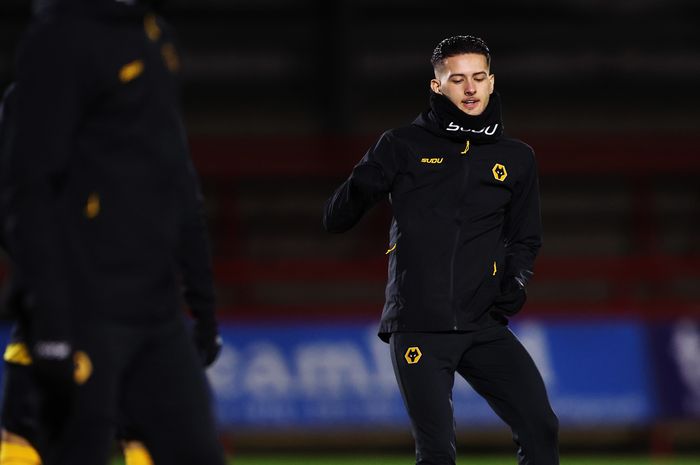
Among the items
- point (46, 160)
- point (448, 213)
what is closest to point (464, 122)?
point (448, 213)

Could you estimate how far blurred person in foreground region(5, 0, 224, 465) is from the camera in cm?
314

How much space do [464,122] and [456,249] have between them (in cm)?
50

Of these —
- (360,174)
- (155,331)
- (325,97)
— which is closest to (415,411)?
(360,174)

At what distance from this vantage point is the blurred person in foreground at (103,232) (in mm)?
3141

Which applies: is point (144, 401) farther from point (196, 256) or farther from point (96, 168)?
point (96, 168)

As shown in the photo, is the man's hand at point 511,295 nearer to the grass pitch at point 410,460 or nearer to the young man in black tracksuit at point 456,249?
the young man in black tracksuit at point 456,249

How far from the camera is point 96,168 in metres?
3.27

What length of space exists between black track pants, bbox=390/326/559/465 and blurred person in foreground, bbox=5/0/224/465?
1.47m

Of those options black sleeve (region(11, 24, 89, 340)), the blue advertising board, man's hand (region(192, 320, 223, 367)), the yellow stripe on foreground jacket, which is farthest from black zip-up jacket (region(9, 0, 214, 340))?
the blue advertising board

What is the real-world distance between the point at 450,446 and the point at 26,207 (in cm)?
219

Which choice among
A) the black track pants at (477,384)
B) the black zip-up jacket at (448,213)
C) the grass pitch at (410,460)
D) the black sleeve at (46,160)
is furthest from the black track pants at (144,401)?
the grass pitch at (410,460)

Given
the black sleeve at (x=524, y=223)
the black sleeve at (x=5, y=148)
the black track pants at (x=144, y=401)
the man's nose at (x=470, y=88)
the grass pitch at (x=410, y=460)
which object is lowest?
the grass pitch at (x=410, y=460)

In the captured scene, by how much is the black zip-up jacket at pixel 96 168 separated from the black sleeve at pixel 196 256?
70mm

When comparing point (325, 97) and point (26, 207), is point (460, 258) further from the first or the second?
point (325, 97)
